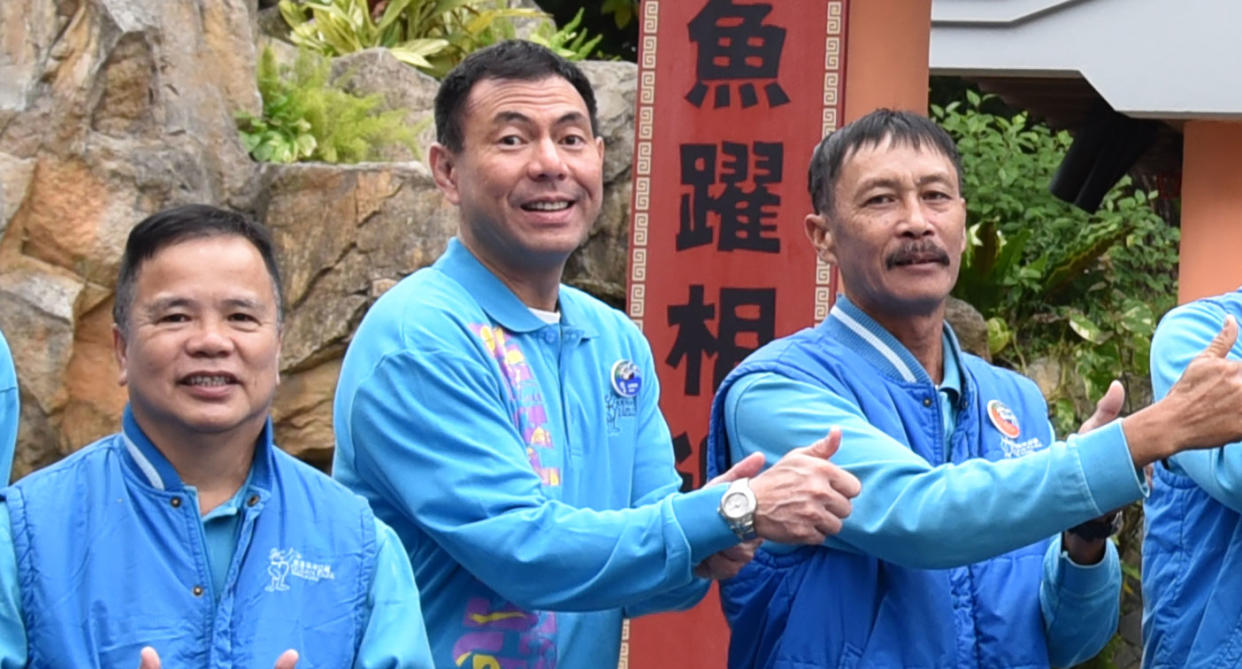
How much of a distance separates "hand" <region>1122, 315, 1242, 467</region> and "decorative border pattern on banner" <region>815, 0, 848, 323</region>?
3828 millimetres

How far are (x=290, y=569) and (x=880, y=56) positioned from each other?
4.45 metres

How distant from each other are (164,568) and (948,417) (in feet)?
4.30

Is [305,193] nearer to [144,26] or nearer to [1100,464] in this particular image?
[144,26]

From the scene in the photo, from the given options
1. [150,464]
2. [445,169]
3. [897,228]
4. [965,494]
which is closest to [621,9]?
[445,169]

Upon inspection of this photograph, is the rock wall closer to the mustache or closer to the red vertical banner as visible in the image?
the red vertical banner

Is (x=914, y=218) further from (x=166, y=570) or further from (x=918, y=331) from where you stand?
(x=166, y=570)

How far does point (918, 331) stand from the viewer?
10.2 ft

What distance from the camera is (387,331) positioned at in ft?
9.73

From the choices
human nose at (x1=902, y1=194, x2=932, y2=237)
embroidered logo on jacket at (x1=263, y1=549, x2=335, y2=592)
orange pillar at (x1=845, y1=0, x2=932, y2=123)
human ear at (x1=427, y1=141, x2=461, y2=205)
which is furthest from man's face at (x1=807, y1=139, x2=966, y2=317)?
orange pillar at (x1=845, y1=0, x2=932, y2=123)

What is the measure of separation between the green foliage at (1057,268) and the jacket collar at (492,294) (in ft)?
23.0

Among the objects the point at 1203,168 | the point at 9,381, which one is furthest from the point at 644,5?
the point at 9,381

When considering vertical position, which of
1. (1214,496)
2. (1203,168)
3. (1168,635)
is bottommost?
(1168,635)

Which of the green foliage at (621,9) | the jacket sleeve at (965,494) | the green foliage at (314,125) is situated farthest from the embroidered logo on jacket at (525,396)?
the green foliage at (621,9)

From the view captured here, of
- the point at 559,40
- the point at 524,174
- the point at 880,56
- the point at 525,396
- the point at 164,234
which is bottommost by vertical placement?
the point at 525,396
